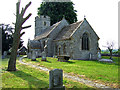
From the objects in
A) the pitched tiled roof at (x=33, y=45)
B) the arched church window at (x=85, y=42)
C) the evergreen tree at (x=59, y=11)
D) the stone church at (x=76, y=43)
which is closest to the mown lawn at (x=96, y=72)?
the stone church at (x=76, y=43)

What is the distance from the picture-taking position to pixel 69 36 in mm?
23375

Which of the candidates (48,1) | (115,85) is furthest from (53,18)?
(115,85)

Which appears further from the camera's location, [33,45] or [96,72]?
[33,45]

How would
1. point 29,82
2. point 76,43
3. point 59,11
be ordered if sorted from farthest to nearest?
1. point 59,11
2. point 76,43
3. point 29,82

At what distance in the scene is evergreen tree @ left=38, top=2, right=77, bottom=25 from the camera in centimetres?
4144

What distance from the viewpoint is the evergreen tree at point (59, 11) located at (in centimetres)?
4144

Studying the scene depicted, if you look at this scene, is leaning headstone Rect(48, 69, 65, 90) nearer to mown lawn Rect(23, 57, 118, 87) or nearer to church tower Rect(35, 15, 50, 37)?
mown lawn Rect(23, 57, 118, 87)

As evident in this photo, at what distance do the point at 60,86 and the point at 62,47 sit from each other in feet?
63.3

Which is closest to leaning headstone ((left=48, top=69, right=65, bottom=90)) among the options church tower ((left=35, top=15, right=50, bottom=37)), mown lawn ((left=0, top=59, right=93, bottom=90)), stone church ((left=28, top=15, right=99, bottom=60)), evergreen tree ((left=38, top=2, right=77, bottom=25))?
mown lawn ((left=0, top=59, right=93, bottom=90))

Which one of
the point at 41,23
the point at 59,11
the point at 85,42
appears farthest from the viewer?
the point at 59,11

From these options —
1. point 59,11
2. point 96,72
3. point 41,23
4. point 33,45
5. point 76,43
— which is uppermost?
point 59,11

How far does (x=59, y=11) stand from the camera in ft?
139

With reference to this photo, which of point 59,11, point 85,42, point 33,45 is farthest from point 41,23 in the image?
point 85,42

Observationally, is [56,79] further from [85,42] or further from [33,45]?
[33,45]
